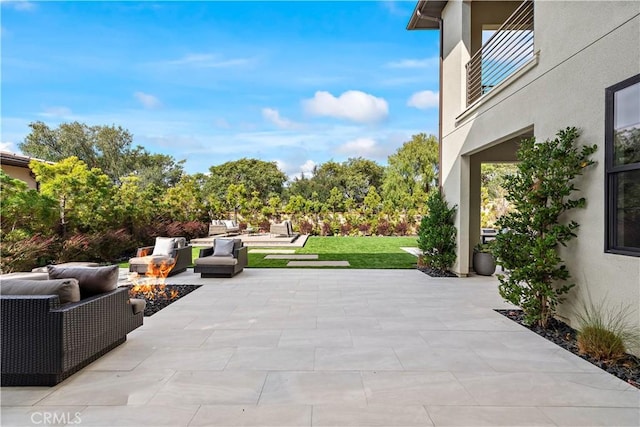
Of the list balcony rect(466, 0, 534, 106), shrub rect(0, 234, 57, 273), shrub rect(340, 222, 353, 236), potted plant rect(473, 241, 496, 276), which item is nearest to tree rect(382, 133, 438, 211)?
Answer: shrub rect(340, 222, 353, 236)

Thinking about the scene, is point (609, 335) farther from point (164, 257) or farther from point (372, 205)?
point (372, 205)

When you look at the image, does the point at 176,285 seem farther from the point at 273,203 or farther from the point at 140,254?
the point at 273,203

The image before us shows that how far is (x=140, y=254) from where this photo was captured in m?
9.05

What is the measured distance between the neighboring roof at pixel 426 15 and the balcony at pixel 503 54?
2.06 metres

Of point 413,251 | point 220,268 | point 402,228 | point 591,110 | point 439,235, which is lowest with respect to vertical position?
point 413,251

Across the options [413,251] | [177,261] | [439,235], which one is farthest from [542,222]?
[413,251]

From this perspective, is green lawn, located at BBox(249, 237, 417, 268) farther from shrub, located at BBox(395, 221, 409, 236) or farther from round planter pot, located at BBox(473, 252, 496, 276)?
shrub, located at BBox(395, 221, 409, 236)

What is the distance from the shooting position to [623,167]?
384cm

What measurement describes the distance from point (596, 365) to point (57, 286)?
512 cm

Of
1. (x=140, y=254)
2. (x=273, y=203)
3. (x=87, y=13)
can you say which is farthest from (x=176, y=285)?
(x=273, y=203)

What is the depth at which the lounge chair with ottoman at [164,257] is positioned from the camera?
864cm

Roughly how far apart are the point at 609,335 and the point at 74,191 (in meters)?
11.8

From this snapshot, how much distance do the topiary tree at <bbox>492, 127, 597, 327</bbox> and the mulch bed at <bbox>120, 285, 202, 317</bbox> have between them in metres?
5.18

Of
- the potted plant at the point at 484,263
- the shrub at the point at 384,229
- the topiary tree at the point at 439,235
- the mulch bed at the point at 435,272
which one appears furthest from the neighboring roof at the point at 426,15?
the shrub at the point at 384,229
